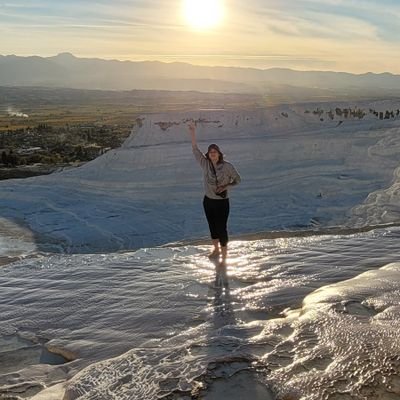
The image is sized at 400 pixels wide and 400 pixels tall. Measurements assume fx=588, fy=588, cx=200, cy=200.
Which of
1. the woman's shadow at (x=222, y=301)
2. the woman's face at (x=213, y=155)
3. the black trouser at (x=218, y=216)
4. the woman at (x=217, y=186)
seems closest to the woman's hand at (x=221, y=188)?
the woman at (x=217, y=186)

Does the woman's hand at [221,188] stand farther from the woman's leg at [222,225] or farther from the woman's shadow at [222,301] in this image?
the woman's shadow at [222,301]

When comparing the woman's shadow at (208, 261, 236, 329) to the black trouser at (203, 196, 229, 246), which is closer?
the woman's shadow at (208, 261, 236, 329)

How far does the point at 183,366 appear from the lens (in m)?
3.45

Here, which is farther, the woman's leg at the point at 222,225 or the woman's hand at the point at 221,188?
the woman's leg at the point at 222,225

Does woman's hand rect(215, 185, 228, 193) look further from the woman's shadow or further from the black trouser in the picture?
the woman's shadow

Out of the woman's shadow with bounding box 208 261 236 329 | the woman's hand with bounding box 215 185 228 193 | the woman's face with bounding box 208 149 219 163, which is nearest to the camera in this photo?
the woman's shadow with bounding box 208 261 236 329

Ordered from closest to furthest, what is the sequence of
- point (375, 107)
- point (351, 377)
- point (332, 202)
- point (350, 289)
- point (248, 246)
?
1. point (351, 377)
2. point (350, 289)
3. point (248, 246)
4. point (332, 202)
5. point (375, 107)

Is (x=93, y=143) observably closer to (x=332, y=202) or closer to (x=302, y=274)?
(x=332, y=202)

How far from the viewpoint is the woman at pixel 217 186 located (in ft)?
19.3

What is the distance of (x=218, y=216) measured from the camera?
6.07 metres

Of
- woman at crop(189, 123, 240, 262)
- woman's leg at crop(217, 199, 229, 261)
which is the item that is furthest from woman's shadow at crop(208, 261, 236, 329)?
woman at crop(189, 123, 240, 262)

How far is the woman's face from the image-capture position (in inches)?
229

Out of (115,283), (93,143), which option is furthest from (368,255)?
(93,143)

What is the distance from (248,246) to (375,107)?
14192mm
